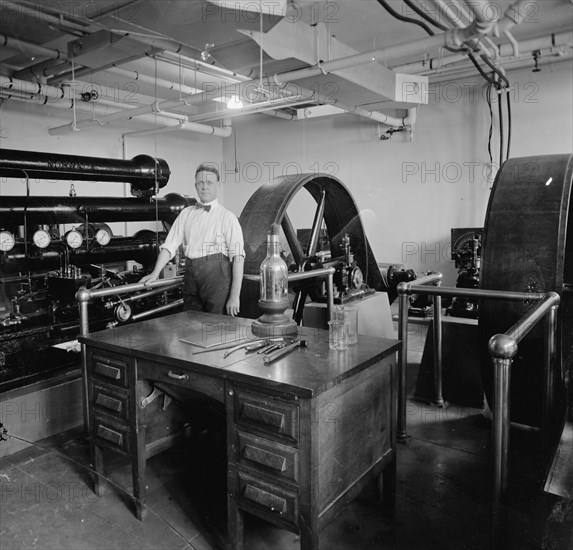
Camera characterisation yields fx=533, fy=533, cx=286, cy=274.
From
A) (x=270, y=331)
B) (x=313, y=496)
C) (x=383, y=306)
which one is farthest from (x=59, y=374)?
(x=383, y=306)

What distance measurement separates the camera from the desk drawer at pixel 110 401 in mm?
1889

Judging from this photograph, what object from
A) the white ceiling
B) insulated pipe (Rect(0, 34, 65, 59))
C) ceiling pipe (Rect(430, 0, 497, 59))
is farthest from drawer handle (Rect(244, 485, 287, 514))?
insulated pipe (Rect(0, 34, 65, 59))

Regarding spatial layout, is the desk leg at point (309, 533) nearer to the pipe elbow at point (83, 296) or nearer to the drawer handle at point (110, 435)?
the drawer handle at point (110, 435)

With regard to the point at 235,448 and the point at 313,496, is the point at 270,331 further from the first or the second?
the point at 313,496

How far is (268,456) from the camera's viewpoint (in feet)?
4.84

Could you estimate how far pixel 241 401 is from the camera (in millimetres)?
1528

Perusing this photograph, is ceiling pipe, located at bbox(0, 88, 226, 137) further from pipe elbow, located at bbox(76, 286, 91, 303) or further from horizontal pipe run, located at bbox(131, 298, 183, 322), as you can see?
pipe elbow, located at bbox(76, 286, 91, 303)

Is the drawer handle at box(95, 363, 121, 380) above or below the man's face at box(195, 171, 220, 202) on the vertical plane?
below

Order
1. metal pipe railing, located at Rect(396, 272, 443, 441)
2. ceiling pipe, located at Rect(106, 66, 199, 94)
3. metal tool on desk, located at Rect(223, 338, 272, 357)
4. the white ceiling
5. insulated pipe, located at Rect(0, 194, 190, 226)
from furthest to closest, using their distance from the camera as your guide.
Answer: ceiling pipe, located at Rect(106, 66, 199, 94), insulated pipe, located at Rect(0, 194, 190, 226), the white ceiling, metal pipe railing, located at Rect(396, 272, 443, 441), metal tool on desk, located at Rect(223, 338, 272, 357)

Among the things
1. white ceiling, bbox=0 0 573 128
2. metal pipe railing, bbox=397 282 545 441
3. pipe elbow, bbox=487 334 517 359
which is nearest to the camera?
pipe elbow, bbox=487 334 517 359

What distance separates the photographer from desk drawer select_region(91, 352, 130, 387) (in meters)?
1.86

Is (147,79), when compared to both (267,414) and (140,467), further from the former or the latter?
(267,414)

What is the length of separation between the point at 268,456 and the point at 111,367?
73 centimetres

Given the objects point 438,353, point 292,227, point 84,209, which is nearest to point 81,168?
point 84,209
